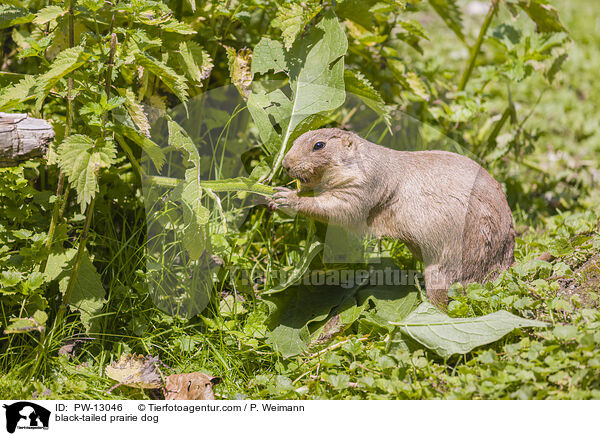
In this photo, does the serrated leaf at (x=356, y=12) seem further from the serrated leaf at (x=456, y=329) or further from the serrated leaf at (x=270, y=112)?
the serrated leaf at (x=456, y=329)

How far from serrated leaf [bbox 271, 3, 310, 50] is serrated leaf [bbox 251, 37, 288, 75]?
0.54 feet

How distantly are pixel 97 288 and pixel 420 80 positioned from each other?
3.00 m

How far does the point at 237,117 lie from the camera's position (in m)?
4.36

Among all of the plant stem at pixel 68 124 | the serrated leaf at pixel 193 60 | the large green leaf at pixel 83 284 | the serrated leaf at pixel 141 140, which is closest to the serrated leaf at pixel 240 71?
the serrated leaf at pixel 193 60

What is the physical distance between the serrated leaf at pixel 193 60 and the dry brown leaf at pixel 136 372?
171 cm

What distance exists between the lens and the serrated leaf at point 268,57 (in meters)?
3.59

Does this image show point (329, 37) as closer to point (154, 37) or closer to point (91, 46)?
point (154, 37)

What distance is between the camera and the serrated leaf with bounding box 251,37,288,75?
359 centimetres

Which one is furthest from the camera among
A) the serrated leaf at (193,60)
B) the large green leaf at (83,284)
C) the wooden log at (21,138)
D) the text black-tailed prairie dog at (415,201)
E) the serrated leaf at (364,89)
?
the serrated leaf at (364,89)

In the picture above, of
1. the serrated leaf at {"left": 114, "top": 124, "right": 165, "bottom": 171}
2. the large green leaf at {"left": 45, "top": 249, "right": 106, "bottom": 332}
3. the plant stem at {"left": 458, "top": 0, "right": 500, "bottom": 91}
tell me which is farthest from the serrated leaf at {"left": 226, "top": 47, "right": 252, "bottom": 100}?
the plant stem at {"left": 458, "top": 0, "right": 500, "bottom": 91}

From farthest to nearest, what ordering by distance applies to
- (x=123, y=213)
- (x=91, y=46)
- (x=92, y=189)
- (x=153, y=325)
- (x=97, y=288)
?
(x=123, y=213), (x=153, y=325), (x=97, y=288), (x=91, y=46), (x=92, y=189)

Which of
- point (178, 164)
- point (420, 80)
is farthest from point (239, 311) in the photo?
point (420, 80)

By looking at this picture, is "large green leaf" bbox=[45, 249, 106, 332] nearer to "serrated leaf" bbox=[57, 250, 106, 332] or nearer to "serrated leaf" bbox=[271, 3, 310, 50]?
"serrated leaf" bbox=[57, 250, 106, 332]

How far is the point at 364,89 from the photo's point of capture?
3.76m
